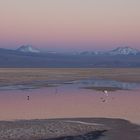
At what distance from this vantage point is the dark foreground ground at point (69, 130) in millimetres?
22281

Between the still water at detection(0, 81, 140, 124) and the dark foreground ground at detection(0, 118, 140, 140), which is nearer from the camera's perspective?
the dark foreground ground at detection(0, 118, 140, 140)

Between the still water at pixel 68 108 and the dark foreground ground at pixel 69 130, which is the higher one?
the still water at pixel 68 108

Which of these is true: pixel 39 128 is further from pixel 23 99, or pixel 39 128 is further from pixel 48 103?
pixel 23 99

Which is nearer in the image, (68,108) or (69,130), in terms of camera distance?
(69,130)

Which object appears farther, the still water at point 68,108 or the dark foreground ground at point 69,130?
the still water at point 68,108

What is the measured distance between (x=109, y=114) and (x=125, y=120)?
351cm

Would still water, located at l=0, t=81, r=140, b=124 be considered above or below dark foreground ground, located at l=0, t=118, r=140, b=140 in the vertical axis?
above

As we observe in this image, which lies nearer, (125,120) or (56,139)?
(56,139)

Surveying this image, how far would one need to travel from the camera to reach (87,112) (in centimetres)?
3225

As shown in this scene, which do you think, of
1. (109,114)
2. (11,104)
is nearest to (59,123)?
(109,114)

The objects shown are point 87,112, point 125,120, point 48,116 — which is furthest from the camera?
point 87,112

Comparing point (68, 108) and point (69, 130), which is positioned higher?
point (68, 108)

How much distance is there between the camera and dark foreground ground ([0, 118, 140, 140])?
22281 mm

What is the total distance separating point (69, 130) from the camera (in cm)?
2397
